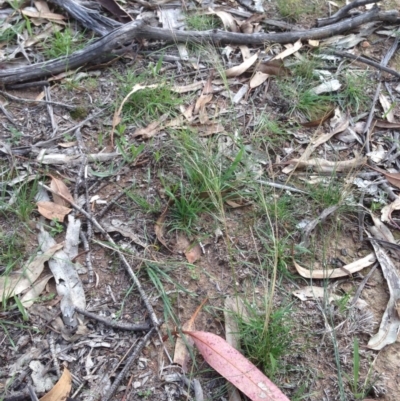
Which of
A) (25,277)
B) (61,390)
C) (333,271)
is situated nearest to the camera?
(61,390)

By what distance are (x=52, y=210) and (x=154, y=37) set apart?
3.91 ft

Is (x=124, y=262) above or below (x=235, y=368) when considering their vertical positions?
above

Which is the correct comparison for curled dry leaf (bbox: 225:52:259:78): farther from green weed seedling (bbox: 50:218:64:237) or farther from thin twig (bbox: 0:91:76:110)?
green weed seedling (bbox: 50:218:64:237)

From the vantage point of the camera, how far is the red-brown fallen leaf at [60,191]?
224cm

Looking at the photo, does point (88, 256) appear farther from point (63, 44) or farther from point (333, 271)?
point (63, 44)

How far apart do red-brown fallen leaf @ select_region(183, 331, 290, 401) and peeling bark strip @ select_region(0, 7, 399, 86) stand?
155 cm

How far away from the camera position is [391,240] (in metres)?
2.24

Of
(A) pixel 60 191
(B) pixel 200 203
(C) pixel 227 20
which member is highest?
(C) pixel 227 20

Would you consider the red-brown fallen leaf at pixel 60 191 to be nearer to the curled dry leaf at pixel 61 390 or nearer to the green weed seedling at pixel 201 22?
the curled dry leaf at pixel 61 390

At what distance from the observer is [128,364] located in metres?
1.81

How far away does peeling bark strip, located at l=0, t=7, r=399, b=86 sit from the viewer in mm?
2703

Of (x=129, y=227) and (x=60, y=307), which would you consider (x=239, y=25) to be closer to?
(x=129, y=227)

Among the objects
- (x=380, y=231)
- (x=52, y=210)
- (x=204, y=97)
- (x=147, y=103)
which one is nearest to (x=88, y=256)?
(x=52, y=210)

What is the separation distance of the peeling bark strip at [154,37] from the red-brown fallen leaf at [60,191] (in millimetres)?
694
